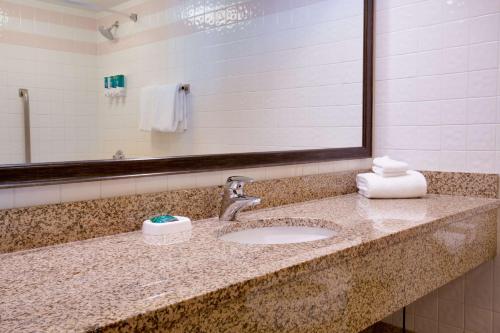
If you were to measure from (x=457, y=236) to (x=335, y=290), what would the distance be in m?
0.68

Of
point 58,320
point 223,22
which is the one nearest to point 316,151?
point 223,22

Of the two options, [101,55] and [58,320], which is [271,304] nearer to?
[58,320]

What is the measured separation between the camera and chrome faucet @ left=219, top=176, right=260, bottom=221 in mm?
1280

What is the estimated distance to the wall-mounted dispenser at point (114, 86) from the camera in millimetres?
1269

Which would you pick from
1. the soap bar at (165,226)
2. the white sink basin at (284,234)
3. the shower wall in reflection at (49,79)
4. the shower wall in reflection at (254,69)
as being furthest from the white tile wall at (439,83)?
the shower wall in reflection at (49,79)

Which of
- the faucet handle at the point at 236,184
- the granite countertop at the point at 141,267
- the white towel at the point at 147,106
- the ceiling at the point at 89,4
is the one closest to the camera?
the granite countertop at the point at 141,267

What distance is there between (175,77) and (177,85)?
32 millimetres

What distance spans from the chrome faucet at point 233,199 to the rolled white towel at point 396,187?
0.64 m

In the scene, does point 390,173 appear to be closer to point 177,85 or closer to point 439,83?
point 439,83

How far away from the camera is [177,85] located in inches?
63.1

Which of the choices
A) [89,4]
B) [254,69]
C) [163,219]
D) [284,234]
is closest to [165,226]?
[163,219]

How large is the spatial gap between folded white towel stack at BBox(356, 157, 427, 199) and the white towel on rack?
77 cm

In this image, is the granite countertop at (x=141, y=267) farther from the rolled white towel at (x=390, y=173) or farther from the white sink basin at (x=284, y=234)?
the rolled white towel at (x=390, y=173)

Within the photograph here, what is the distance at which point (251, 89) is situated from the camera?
1.87 metres
